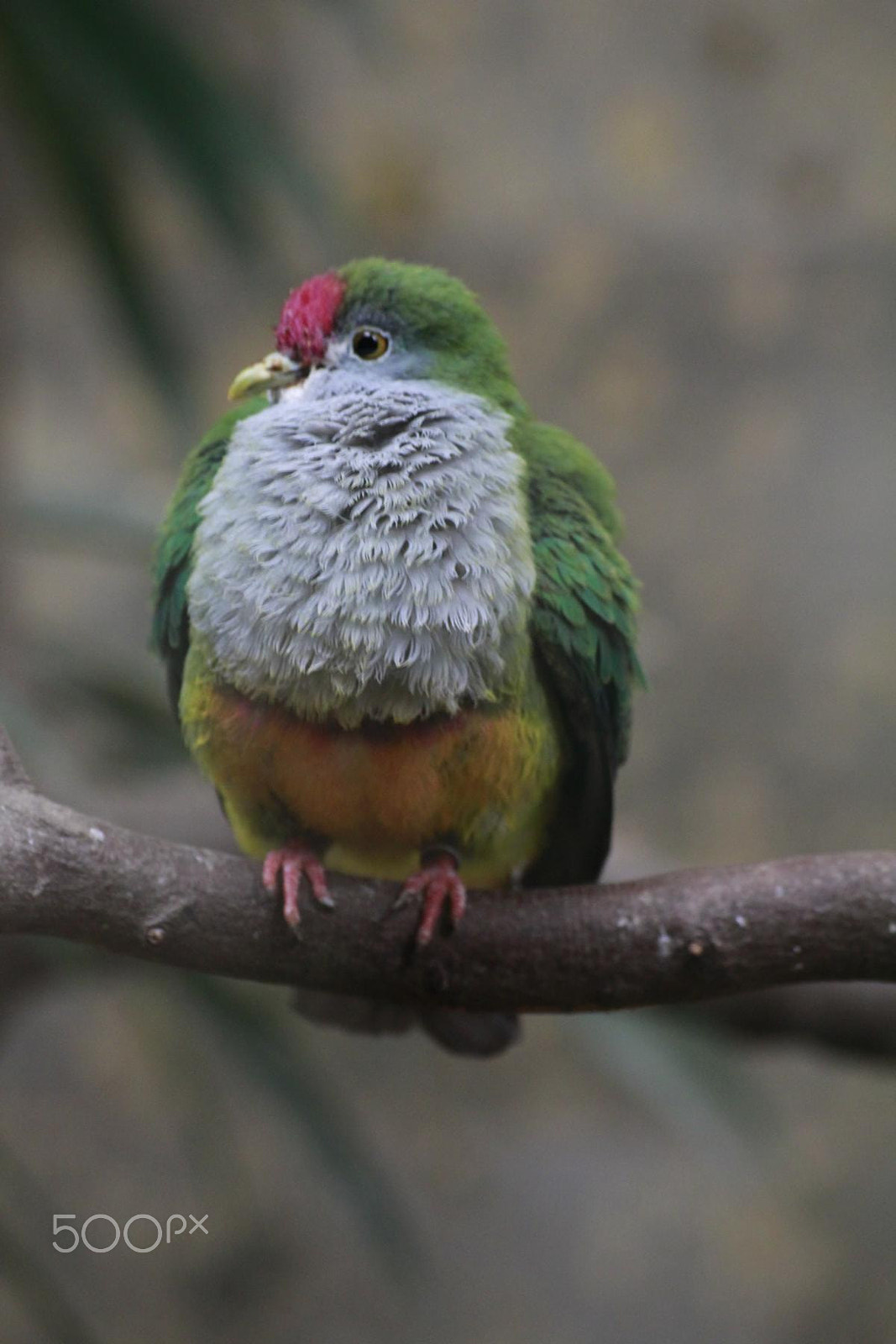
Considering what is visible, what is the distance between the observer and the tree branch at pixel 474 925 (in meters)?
1.19

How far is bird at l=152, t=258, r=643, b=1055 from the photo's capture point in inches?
54.5

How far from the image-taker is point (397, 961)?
1375 millimetres

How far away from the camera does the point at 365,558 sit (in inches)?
54.6

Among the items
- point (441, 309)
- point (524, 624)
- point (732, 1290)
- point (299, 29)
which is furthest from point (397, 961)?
point (299, 29)

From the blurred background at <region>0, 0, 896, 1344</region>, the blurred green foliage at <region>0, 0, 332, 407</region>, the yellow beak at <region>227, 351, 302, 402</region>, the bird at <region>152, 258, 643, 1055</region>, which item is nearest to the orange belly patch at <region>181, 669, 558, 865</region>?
the bird at <region>152, 258, 643, 1055</region>

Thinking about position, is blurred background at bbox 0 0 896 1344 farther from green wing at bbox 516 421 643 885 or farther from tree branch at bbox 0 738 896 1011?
tree branch at bbox 0 738 896 1011

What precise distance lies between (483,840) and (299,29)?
357 centimetres

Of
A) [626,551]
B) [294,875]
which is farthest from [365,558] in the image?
[626,551]

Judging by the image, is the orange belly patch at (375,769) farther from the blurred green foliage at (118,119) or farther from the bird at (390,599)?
the blurred green foliage at (118,119)

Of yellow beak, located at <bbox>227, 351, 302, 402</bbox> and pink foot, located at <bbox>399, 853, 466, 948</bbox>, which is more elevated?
yellow beak, located at <bbox>227, 351, 302, 402</bbox>

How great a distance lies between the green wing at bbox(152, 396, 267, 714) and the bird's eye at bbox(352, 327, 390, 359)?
16cm

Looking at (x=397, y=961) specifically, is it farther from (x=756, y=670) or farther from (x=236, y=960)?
(x=756, y=670)

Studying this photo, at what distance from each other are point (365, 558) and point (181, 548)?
0.82ft

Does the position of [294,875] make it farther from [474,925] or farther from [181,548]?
[181,548]
